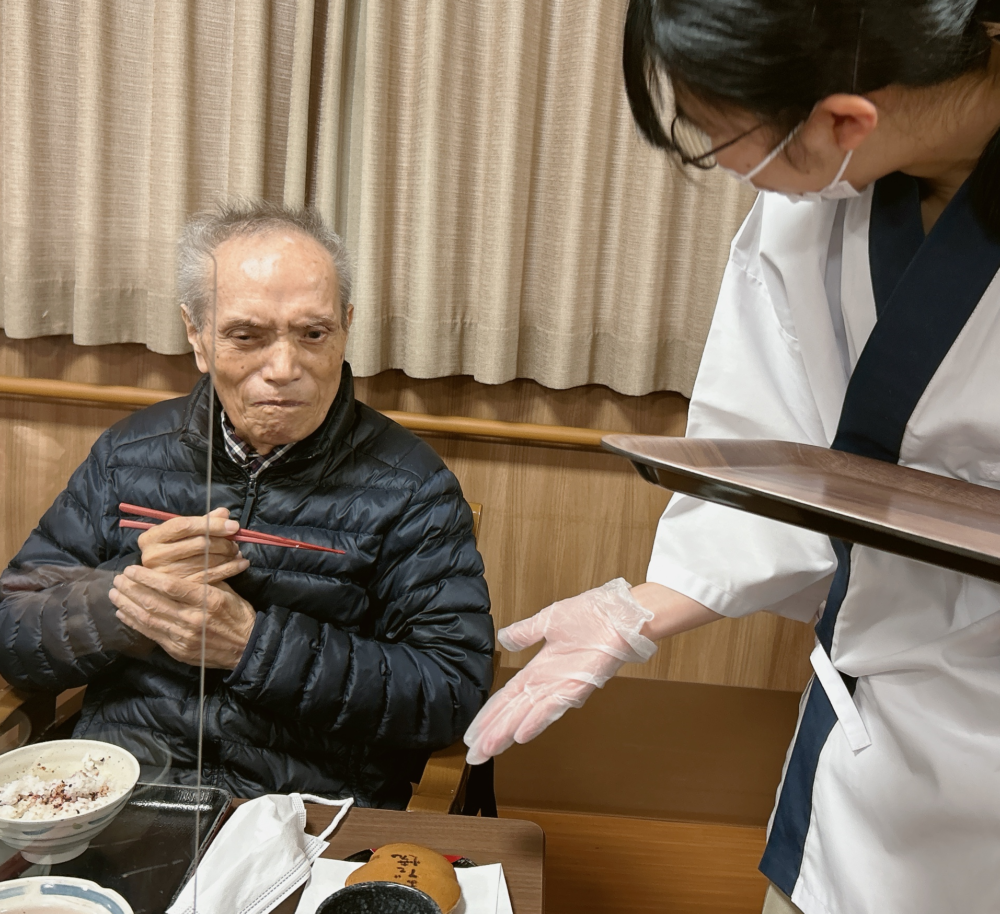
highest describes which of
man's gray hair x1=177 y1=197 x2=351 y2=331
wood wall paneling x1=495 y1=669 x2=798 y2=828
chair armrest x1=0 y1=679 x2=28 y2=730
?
man's gray hair x1=177 y1=197 x2=351 y2=331

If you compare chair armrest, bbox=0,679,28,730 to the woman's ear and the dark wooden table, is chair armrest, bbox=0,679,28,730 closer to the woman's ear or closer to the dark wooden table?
the dark wooden table

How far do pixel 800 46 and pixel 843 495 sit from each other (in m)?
0.33

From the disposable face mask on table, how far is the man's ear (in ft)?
1.53

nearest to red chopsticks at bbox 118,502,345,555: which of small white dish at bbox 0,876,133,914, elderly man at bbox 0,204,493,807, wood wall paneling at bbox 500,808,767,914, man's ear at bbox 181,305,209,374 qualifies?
elderly man at bbox 0,204,493,807

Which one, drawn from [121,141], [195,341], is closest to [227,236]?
[121,141]

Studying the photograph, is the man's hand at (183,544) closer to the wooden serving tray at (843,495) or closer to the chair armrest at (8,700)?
the chair armrest at (8,700)

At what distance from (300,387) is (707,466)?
0.83 meters

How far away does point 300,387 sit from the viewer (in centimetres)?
131

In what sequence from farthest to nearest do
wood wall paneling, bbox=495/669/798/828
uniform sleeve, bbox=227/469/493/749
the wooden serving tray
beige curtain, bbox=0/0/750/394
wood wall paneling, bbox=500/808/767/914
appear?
wood wall paneling, bbox=495/669/798/828, wood wall paneling, bbox=500/808/767/914, beige curtain, bbox=0/0/750/394, uniform sleeve, bbox=227/469/493/749, the wooden serving tray

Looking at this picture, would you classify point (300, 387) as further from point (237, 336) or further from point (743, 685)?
point (743, 685)

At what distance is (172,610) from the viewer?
0.76 meters

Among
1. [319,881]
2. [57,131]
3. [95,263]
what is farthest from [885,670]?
[57,131]

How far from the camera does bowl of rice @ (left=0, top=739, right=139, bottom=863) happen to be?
27.0 inches

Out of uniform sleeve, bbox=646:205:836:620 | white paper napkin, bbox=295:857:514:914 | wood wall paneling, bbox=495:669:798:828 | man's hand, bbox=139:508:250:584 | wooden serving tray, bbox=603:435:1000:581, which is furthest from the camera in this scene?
wood wall paneling, bbox=495:669:798:828
